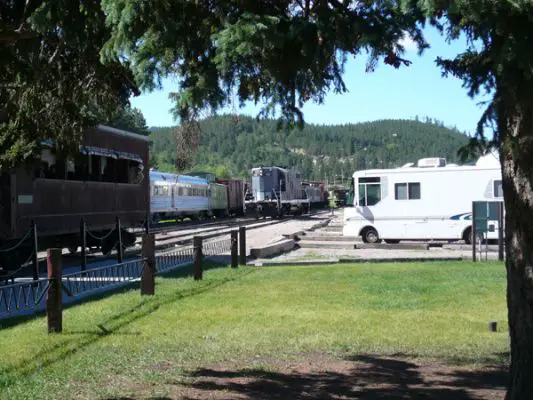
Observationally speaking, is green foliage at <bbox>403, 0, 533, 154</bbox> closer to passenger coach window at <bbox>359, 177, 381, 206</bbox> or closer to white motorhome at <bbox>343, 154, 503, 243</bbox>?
white motorhome at <bbox>343, 154, 503, 243</bbox>

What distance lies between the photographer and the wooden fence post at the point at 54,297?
844 centimetres

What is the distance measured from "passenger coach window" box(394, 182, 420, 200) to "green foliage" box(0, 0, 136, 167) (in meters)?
17.4

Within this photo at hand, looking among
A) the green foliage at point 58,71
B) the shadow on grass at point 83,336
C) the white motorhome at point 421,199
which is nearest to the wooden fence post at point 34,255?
the shadow on grass at point 83,336

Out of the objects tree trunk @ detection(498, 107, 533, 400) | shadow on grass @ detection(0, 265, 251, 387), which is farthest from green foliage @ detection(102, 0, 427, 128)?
shadow on grass @ detection(0, 265, 251, 387)

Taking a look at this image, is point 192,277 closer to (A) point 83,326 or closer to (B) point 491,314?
(A) point 83,326

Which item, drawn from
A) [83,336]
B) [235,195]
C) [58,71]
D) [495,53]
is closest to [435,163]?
[83,336]

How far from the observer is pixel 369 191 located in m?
25.7

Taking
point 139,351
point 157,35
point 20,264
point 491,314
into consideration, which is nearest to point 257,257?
point 20,264

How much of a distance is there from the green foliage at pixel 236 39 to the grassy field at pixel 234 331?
3.08 m

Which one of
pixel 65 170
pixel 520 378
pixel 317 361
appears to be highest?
pixel 65 170

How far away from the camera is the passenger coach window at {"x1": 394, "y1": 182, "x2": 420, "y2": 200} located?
24.8 metres

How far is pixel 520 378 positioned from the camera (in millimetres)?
4742

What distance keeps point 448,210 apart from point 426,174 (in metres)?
1.49

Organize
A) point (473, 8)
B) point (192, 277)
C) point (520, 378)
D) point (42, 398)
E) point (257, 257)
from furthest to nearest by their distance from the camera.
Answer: point (257, 257) → point (192, 277) → point (42, 398) → point (520, 378) → point (473, 8)
